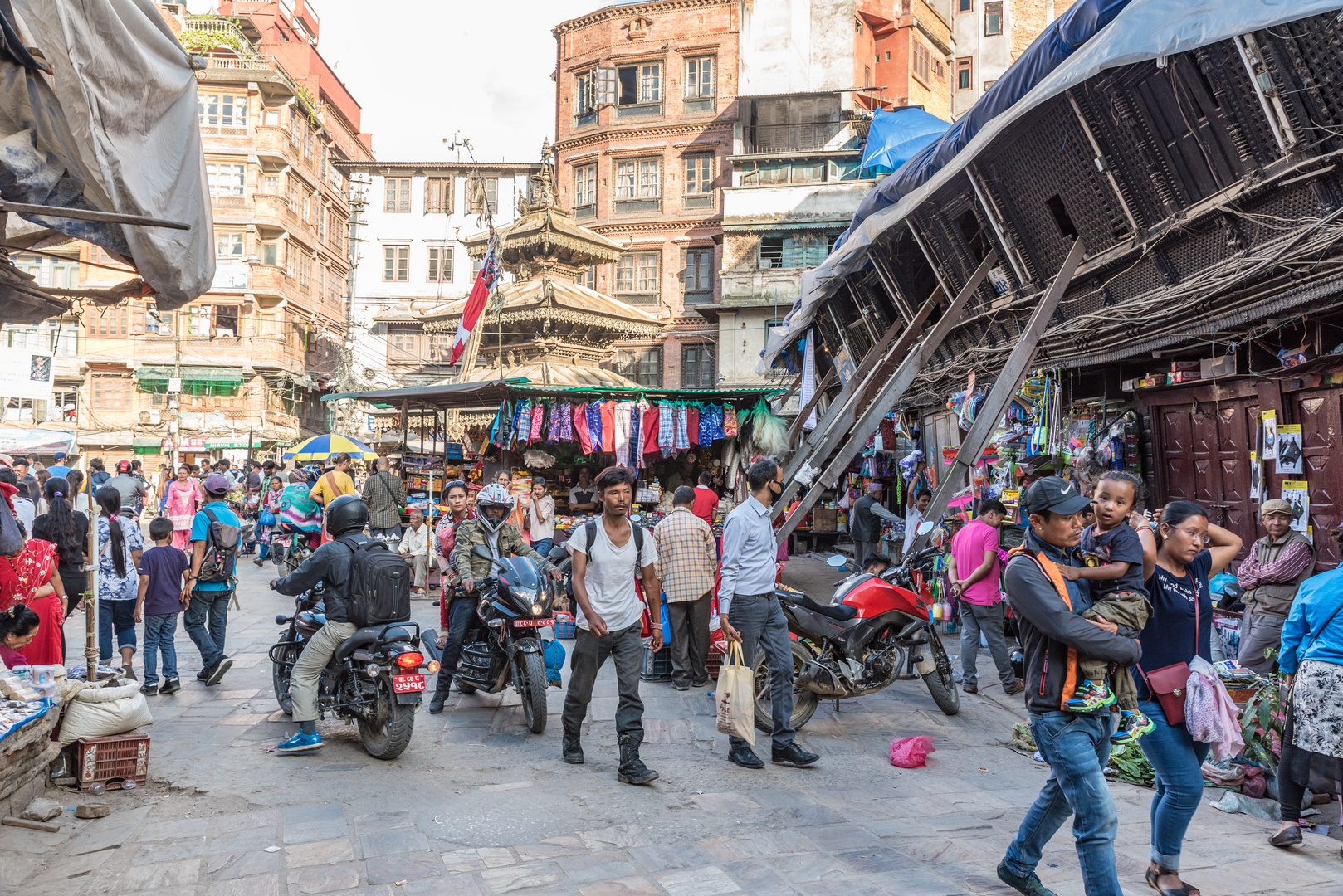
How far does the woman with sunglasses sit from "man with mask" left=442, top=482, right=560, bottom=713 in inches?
183

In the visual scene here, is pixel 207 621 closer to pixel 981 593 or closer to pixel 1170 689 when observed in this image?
pixel 981 593

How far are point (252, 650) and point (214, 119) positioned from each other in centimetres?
3706

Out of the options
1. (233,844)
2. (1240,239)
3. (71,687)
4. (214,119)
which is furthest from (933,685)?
(214,119)

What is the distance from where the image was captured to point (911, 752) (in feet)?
19.4

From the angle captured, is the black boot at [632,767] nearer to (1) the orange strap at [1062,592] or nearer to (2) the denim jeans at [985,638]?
(1) the orange strap at [1062,592]

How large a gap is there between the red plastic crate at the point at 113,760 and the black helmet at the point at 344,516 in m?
1.63

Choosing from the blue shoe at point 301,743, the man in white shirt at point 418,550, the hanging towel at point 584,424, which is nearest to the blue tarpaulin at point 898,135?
the hanging towel at point 584,424

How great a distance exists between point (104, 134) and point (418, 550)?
9970mm

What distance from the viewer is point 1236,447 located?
8.26 meters

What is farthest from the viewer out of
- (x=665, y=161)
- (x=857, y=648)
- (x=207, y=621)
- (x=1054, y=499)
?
(x=665, y=161)

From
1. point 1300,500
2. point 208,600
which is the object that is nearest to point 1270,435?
point 1300,500

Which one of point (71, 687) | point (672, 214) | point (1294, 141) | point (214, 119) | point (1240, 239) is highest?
point (214, 119)

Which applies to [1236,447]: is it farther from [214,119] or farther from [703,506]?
[214,119]

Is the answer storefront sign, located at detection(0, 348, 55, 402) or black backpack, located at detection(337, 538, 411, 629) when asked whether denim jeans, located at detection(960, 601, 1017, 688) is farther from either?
storefront sign, located at detection(0, 348, 55, 402)
